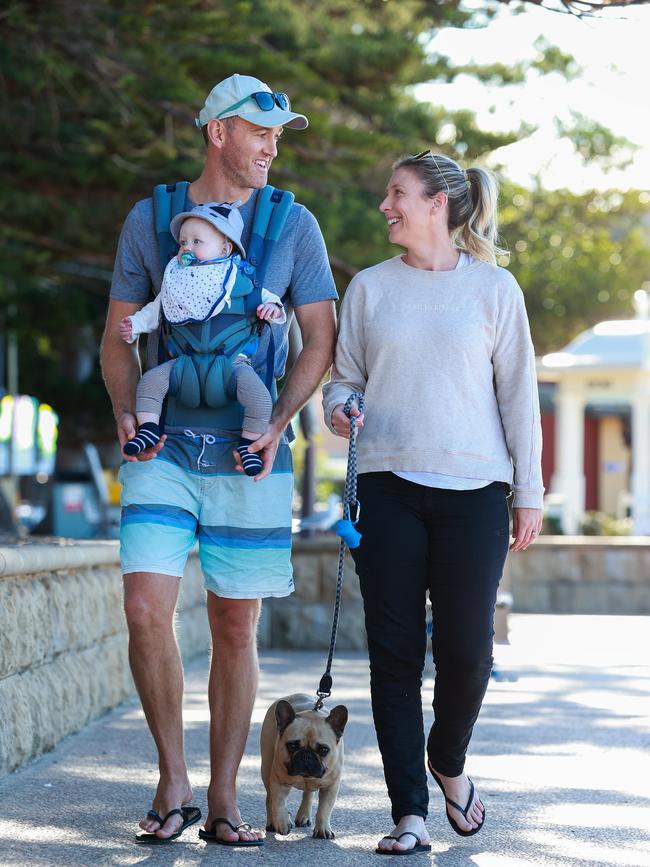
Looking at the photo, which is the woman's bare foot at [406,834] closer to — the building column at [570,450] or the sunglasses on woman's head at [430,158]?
the sunglasses on woman's head at [430,158]

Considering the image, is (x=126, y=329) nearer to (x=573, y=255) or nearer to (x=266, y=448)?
(x=266, y=448)

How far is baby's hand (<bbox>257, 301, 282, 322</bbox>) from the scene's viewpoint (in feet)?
14.3

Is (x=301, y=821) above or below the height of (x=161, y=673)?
below

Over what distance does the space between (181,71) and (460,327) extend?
745 centimetres

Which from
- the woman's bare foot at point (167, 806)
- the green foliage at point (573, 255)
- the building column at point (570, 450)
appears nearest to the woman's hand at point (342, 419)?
the woman's bare foot at point (167, 806)

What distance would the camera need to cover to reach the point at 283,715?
446cm

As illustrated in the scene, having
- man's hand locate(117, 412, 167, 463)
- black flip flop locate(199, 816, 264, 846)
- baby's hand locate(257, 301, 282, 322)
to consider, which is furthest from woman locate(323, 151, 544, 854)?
man's hand locate(117, 412, 167, 463)

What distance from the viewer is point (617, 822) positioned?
4.74m

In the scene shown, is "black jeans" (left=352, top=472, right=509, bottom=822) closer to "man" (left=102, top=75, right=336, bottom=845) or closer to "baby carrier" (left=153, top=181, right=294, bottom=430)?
"man" (left=102, top=75, right=336, bottom=845)

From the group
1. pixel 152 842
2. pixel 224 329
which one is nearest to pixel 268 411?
pixel 224 329

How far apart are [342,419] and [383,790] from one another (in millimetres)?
1696

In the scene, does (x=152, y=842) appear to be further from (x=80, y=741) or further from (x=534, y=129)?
(x=534, y=129)

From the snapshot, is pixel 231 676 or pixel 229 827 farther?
pixel 231 676

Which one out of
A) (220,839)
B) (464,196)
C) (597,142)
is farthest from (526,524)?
(597,142)
